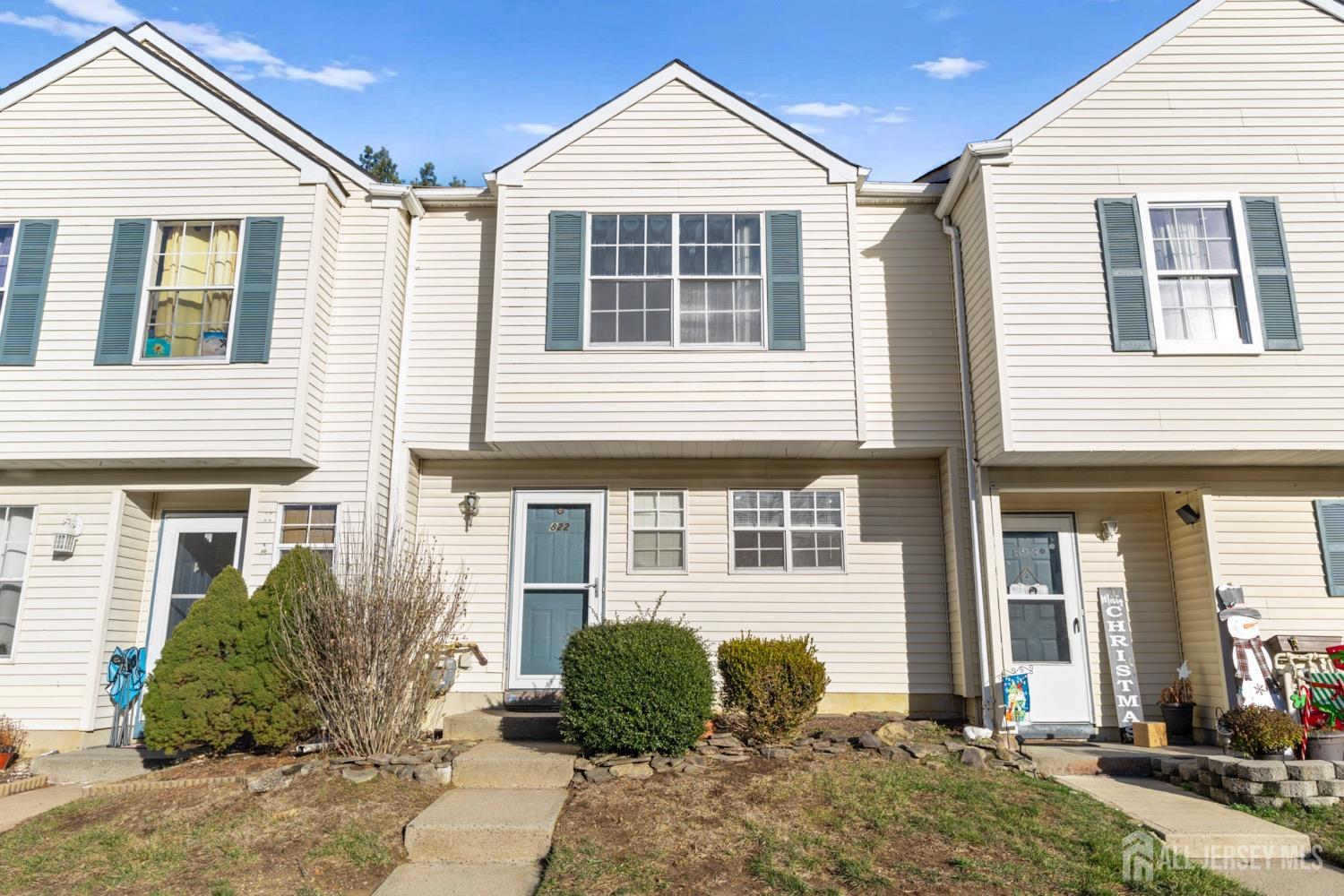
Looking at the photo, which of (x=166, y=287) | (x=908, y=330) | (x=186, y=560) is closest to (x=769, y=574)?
(x=908, y=330)

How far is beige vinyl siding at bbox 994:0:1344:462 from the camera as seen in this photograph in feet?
26.9

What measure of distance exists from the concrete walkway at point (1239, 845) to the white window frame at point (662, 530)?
469 cm

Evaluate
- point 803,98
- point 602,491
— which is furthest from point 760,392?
point 803,98

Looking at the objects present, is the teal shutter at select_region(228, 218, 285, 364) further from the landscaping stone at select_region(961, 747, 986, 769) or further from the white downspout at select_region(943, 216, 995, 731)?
the landscaping stone at select_region(961, 747, 986, 769)

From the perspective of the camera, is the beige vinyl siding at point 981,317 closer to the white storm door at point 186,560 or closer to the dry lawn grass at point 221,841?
the dry lawn grass at point 221,841

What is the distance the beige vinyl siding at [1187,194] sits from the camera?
26.9ft

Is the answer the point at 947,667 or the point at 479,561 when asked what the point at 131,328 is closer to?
the point at 479,561

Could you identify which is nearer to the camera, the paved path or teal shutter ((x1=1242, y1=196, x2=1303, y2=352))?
the paved path

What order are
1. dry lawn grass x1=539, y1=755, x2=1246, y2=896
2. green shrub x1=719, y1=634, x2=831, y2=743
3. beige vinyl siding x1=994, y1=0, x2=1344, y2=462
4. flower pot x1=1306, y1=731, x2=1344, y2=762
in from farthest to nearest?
beige vinyl siding x1=994, y1=0, x2=1344, y2=462
green shrub x1=719, y1=634, x2=831, y2=743
flower pot x1=1306, y1=731, x2=1344, y2=762
dry lawn grass x1=539, y1=755, x2=1246, y2=896

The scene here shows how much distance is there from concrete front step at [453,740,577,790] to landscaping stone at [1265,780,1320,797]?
5.36m

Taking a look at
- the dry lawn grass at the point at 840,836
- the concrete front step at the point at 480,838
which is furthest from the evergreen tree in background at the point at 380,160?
the dry lawn grass at the point at 840,836

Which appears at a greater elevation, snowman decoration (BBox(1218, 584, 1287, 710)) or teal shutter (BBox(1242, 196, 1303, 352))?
teal shutter (BBox(1242, 196, 1303, 352))

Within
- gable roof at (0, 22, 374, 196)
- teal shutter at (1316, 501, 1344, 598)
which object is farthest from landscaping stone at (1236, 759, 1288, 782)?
gable roof at (0, 22, 374, 196)

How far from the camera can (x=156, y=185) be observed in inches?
367
